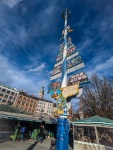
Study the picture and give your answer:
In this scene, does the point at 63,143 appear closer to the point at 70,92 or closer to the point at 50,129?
the point at 70,92

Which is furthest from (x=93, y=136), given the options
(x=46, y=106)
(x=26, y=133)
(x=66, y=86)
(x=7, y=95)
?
(x=46, y=106)

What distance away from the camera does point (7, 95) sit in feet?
159

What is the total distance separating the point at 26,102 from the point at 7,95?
39.2ft

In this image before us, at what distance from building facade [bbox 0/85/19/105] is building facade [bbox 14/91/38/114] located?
2742 millimetres

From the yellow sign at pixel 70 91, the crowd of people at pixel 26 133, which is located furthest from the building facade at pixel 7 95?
the yellow sign at pixel 70 91

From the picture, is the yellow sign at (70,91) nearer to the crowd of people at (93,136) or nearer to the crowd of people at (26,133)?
the crowd of people at (93,136)

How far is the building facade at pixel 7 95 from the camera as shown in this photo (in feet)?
154

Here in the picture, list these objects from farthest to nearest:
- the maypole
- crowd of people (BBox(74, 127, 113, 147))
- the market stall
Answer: crowd of people (BBox(74, 127, 113, 147)), the market stall, the maypole

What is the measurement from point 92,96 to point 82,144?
472 inches

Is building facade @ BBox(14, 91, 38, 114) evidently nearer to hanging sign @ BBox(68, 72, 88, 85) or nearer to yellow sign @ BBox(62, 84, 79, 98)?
hanging sign @ BBox(68, 72, 88, 85)

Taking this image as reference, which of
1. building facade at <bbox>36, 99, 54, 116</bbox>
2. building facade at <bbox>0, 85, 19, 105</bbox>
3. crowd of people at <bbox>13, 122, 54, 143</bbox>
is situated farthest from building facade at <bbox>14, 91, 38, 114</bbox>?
crowd of people at <bbox>13, 122, 54, 143</bbox>

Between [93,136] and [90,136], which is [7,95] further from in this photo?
[93,136]

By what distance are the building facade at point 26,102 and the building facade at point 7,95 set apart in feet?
9.00

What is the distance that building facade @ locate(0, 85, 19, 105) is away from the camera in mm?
46956
